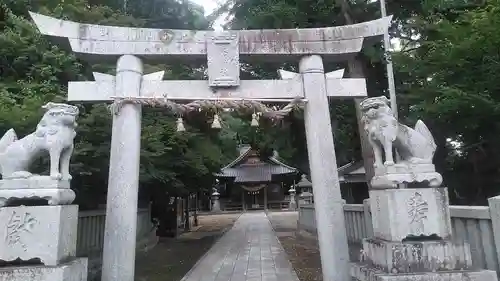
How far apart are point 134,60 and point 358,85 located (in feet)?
14.2

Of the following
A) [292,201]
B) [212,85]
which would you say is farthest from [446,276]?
[292,201]

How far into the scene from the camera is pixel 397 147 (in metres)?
5.75

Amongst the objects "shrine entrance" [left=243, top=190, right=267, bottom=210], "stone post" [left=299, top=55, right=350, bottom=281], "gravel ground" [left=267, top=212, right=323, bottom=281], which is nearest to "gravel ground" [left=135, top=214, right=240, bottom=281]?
"gravel ground" [left=267, top=212, right=323, bottom=281]

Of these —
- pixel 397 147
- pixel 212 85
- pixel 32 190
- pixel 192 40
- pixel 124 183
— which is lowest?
pixel 32 190

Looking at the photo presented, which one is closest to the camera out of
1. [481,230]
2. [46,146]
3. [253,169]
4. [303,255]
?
[46,146]

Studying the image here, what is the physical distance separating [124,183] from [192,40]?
9.66 ft

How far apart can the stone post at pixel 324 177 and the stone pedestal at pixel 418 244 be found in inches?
44.6

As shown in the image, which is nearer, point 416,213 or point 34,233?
point 34,233

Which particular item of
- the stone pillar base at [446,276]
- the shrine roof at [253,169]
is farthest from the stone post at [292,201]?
the stone pillar base at [446,276]

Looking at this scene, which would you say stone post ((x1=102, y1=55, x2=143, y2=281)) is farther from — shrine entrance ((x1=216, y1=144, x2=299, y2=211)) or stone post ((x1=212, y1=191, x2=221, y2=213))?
stone post ((x1=212, y1=191, x2=221, y2=213))

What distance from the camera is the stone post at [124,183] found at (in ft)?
20.4

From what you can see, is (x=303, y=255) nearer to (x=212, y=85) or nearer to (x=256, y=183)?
(x=212, y=85)

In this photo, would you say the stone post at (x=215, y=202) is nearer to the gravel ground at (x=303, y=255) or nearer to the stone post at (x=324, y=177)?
the gravel ground at (x=303, y=255)

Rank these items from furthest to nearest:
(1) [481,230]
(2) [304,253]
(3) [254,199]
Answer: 1. (3) [254,199]
2. (2) [304,253]
3. (1) [481,230]
